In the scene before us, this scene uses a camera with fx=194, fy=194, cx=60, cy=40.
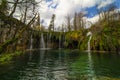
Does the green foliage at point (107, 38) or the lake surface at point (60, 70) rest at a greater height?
the green foliage at point (107, 38)

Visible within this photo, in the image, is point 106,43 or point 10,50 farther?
point 106,43

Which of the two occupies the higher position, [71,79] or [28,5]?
[28,5]

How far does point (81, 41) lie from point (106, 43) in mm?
14293

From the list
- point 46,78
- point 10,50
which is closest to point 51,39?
point 10,50

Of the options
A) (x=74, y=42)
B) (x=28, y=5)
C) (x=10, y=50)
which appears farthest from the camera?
(x=74, y=42)

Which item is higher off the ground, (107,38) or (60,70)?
(107,38)

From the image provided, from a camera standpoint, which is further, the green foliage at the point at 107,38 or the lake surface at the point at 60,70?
the green foliage at the point at 107,38

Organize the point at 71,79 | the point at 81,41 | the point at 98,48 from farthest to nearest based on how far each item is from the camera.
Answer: the point at 81,41
the point at 98,48
the point at 71,79

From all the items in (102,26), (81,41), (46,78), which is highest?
(102,26)

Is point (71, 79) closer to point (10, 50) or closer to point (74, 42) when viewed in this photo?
point (10, 50)

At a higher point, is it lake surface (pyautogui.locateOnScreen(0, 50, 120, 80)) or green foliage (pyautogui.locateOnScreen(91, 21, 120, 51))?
green foliage (pyautogui.locateOnScreen(91, 21, 120, 51))

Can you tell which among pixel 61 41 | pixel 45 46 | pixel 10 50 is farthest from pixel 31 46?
pixel 10 50

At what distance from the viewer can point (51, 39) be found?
91500 millimetres

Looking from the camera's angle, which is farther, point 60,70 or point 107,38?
point 107,38
